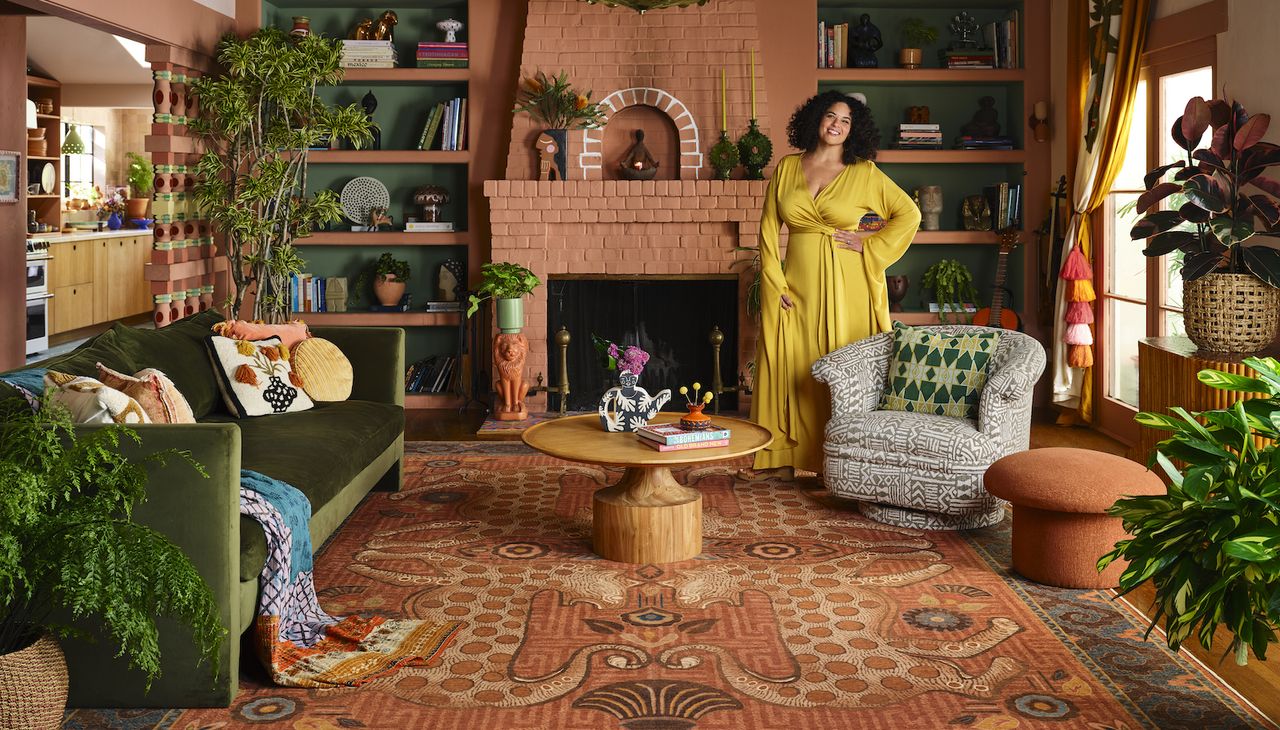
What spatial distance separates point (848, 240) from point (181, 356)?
2.84 m

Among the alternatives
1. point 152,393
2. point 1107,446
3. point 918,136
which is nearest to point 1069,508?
point 1107,446

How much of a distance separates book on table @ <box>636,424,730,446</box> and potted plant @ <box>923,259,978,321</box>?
12.2 feet

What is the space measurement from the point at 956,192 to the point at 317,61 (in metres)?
4.05

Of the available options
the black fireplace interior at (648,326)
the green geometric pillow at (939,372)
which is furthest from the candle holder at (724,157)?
the green geometric pillow at (939,372)

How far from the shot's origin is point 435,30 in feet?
A: 25.6

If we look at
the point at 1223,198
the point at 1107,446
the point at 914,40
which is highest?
the point at 914,40

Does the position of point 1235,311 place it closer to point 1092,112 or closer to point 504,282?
point 1092,112

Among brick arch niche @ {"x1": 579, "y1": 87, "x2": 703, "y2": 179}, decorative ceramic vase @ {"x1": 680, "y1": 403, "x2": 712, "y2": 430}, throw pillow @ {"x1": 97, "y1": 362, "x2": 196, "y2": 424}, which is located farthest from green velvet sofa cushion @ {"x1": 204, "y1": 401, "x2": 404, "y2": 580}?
brick arch niche @ {"x1": 579, "y1": 87, "x2": 703, "y2": 179}

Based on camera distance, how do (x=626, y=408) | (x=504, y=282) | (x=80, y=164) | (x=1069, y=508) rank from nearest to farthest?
(x=1069, y=508)
(x=626, y=408)
(x=504, y=282)
(x=80, y=164)

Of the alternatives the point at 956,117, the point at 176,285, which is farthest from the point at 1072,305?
the point at 176,285

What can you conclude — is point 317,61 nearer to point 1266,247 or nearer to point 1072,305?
point 1072,305

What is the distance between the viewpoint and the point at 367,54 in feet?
24.6

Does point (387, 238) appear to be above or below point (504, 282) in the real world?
above

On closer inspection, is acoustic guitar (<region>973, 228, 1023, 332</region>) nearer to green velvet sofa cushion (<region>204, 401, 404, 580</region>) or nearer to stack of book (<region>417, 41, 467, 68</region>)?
stack of book (<region>417, 41, 467, 68</region>)
